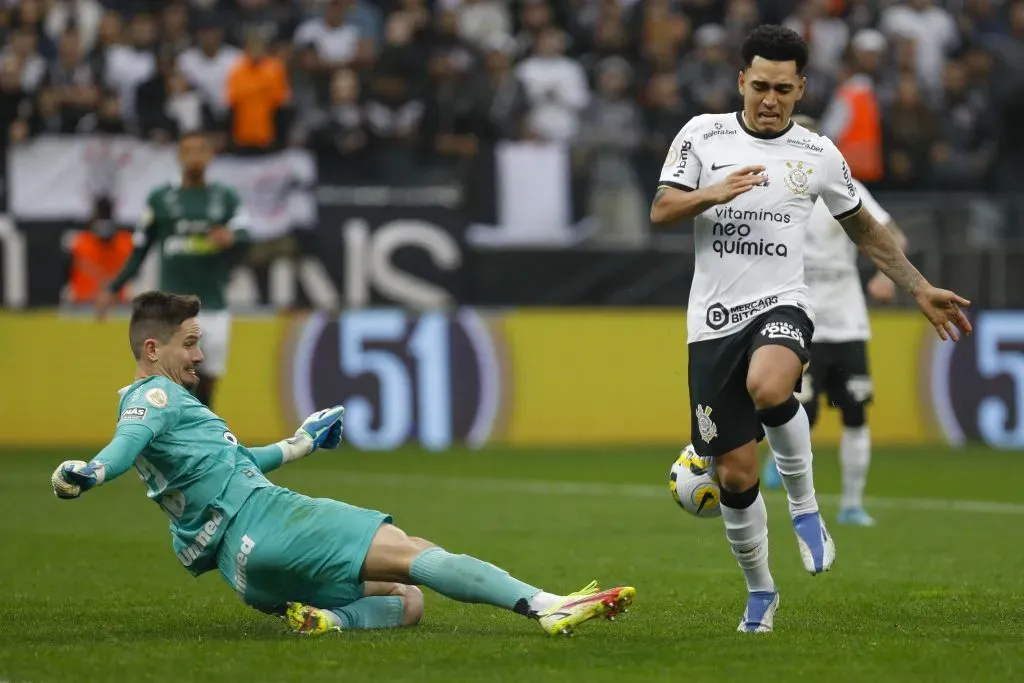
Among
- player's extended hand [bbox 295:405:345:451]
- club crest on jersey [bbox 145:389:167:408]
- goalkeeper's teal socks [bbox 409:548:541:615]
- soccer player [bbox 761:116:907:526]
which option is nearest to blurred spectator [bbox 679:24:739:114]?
soccer player [bbox 761:116:907:526]

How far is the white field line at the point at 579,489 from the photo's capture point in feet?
41.3

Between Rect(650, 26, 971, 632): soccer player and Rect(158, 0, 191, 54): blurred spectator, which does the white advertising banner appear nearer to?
Rect(158, 0, 191, 54): blurred spectator

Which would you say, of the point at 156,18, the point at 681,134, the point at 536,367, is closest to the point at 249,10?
the point at 156,18

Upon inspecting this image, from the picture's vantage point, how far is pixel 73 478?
237 inches

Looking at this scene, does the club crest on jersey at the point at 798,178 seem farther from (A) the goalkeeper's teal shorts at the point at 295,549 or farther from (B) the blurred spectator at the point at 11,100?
(B) the blurred spectator at the point at 11,100

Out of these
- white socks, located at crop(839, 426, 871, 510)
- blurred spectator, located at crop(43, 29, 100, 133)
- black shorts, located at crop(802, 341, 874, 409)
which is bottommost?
white socks, located at crop(839, 426, 871, 510)

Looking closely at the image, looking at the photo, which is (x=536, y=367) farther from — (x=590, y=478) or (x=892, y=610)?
(x=892, y=610)

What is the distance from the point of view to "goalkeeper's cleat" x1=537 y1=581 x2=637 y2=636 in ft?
20.6

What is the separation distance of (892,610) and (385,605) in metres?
2.17

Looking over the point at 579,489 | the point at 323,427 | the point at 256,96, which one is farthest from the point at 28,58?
the point at 323,427

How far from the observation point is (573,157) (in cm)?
1925

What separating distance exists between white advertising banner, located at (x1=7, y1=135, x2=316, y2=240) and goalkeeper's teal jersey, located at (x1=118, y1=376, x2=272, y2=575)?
1157 cm

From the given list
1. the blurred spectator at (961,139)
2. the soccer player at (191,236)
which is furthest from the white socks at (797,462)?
the blurred spectator at (961,139)

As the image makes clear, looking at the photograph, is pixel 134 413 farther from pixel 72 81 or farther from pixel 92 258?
pixel 72 81
